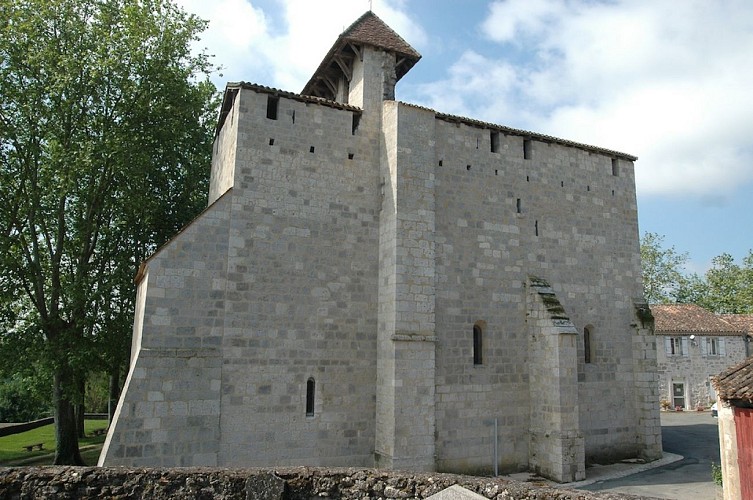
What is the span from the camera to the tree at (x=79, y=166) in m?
13.2

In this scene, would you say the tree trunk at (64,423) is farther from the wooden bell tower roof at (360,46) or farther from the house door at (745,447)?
the house door at (745,447)

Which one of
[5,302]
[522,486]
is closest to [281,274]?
[522,486]

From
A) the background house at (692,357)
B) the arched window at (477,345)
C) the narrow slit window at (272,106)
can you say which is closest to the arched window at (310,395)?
the arched window at (477,345)

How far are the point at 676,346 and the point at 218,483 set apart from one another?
1174 inches

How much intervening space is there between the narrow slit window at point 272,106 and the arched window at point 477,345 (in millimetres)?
6821

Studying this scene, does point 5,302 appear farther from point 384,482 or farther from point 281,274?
point 384,482

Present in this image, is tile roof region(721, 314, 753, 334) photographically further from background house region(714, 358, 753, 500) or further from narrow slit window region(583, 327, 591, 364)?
background house region(714, 358, 753, 500)

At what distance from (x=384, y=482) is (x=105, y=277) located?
39.4ft

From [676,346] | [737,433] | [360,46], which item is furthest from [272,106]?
[676,346]

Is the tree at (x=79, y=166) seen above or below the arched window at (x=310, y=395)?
above

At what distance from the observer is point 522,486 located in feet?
14.9

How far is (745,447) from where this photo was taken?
28.0ft

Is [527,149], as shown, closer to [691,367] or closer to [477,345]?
[477,345]

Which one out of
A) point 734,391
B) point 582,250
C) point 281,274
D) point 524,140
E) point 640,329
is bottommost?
point 734,391
